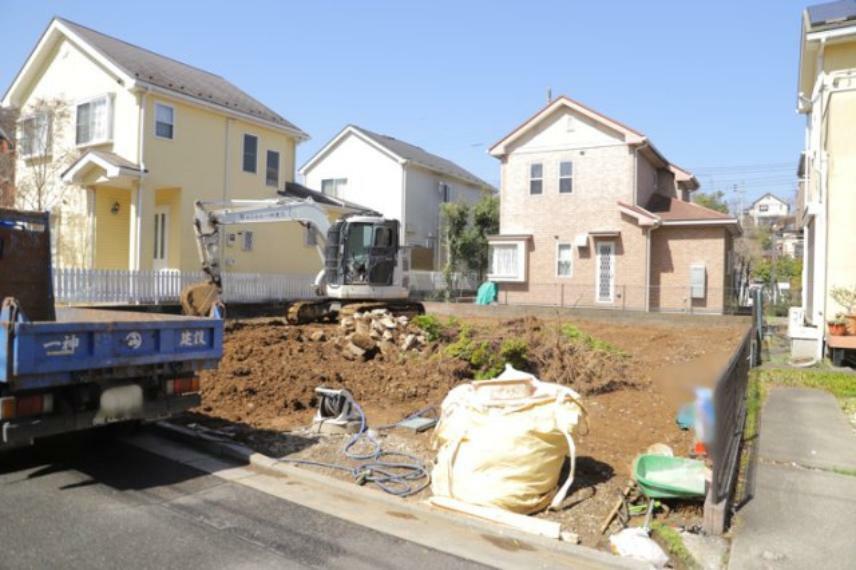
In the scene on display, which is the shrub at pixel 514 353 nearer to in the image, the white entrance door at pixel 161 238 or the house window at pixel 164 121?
the white entrance door at pixel 161 238

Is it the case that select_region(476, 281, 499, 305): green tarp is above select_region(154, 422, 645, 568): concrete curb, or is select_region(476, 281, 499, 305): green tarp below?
above

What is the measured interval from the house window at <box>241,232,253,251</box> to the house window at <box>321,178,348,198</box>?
1057cm

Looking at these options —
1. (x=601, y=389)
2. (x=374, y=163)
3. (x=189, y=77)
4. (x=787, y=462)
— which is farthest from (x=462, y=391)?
(x=374, y=163)

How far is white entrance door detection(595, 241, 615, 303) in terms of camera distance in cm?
2297

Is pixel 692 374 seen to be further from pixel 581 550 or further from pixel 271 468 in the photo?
pixel 271 468

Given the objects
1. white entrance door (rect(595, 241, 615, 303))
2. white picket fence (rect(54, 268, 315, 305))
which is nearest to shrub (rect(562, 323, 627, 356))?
white entrance door (rect(595, 241, 615, 303))

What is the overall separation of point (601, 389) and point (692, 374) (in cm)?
499

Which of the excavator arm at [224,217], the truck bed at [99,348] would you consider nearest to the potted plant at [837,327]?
the truck bed at [99,348]

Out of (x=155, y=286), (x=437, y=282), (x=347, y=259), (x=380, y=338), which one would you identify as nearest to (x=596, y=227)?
(x=437, y=282)

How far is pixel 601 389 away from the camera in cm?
930

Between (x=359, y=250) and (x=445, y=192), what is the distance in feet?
58.0

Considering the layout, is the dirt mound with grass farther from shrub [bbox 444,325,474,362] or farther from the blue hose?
the blue hose

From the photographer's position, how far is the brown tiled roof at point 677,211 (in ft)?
71.4

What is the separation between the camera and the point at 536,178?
81.7 ft
